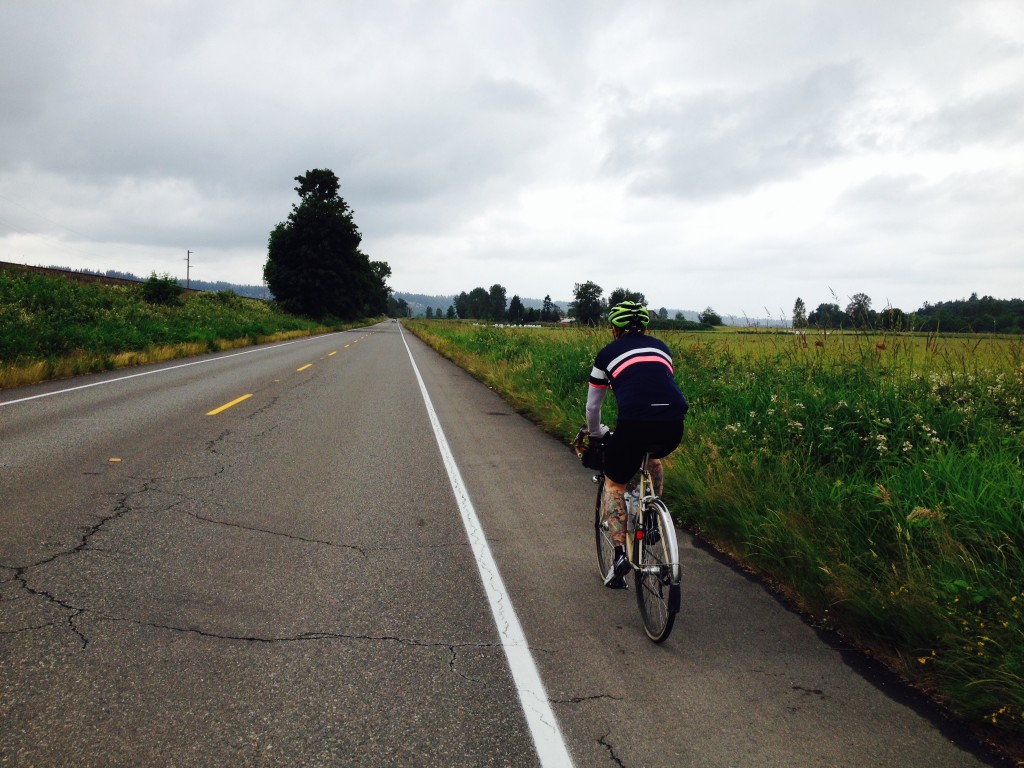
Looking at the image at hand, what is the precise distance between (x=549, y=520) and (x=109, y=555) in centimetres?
344

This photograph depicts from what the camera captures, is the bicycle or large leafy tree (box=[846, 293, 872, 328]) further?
large leafy tree (box=[846, 293, 872, 328])

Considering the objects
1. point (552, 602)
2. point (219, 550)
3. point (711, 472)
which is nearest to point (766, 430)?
point (711, 472)

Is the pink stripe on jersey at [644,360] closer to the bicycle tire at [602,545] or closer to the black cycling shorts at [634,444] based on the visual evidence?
the black cycling shorts at [634,444]

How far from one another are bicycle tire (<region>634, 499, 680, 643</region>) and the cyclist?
0.90 feet

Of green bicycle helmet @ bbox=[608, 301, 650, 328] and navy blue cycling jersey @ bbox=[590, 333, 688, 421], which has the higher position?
green bicycle helmet @ bbox=[608, 301, 650, 328]

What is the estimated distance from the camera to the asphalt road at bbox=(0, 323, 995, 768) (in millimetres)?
A: 2543

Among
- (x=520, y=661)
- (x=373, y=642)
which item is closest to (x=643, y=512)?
(x=520, y=661)

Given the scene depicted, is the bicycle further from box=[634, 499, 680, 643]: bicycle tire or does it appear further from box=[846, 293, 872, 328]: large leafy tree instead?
box=[846, 293, 872, 328]: large leafy tree

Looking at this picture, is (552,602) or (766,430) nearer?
(552,602)

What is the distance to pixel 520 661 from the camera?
318 centimetres

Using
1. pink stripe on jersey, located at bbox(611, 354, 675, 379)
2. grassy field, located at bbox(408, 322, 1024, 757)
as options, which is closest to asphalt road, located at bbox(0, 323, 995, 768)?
grassy field, located at bbox(408, 322, 1024, 757)

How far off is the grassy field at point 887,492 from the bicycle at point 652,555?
3.94 feet

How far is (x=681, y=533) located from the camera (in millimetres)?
5422

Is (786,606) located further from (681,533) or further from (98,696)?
(98,696)
